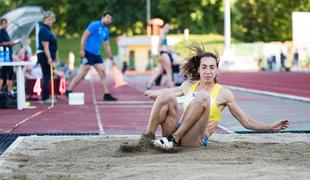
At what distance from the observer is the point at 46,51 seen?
53.1 feet

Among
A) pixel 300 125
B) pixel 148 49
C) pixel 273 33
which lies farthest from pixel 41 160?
pixel 273 33

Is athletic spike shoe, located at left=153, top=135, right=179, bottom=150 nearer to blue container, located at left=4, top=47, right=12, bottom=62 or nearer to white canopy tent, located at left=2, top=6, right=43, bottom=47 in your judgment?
blue container, located at left=4, top=47, right=12, bottom=62

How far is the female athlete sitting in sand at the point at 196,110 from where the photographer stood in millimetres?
7438

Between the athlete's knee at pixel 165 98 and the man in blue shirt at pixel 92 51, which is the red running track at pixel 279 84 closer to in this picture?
the man in blue shirt at pixel 92 51

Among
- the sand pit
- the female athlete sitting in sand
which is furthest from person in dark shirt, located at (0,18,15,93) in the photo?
the female athlete sitting in sand

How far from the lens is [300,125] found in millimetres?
11133

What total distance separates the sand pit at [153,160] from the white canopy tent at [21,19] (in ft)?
72.1

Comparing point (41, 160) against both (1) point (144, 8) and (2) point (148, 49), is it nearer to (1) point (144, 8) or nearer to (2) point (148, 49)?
(2) point (148, 49)

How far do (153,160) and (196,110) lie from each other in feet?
2.41

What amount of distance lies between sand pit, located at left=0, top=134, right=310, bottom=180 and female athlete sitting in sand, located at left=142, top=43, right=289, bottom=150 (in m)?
0.15

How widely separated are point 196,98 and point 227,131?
295 centimetres

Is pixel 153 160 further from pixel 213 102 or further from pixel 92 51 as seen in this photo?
pixel 92 51

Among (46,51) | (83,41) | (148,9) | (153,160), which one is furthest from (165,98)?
(148,9)

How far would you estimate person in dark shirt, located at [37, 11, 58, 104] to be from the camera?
16.3 meters
